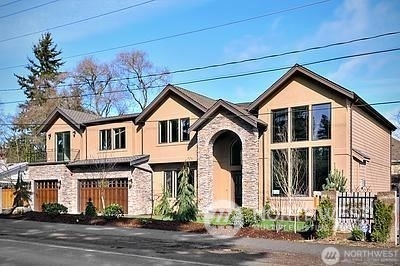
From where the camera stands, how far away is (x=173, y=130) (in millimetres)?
32469

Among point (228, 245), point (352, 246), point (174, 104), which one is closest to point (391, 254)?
point (352, 246)

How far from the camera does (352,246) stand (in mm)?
15469

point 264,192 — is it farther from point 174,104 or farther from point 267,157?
point 174,104

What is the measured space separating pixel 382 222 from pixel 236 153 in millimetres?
15672

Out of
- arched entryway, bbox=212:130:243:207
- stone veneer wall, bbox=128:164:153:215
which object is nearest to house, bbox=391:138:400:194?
arched entryway, bbox=212:130:243:207

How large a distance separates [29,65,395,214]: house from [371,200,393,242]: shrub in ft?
30.1

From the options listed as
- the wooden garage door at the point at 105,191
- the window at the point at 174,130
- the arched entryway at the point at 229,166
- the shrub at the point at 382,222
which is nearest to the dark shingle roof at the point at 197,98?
the window at the point at 174,130

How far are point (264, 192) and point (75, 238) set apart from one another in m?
12.7

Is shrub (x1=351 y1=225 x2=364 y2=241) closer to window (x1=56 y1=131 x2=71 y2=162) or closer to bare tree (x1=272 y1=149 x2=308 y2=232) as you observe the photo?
bare tree (x1=272 y1=149 x2=308 y2=232)

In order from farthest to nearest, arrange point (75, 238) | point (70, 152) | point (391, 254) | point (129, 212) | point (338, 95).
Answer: point (70, 152) → point (129, 212) → point (338, 95) → point (75, 238) → point (391, 254)

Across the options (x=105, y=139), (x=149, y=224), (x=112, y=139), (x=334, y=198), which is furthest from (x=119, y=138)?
(x=334, y=198)

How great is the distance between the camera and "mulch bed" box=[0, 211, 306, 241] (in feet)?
58.5

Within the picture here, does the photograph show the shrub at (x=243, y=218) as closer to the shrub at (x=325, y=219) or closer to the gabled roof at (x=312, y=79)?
the shrub at (x=325, y=219)

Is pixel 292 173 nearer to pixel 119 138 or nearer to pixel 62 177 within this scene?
pixel 119 138
